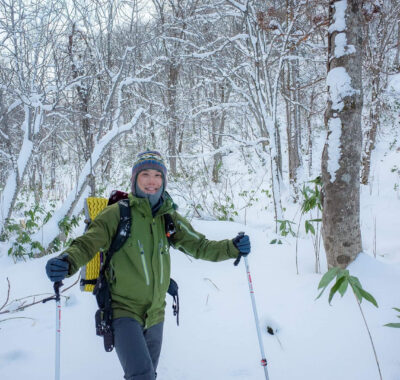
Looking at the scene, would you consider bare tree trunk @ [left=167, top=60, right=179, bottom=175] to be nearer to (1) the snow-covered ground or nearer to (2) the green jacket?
(1) the snow-covered ground

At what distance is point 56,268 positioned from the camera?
144cm

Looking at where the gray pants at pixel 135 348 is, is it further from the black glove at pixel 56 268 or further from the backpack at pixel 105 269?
the black glove at pixel 56 268

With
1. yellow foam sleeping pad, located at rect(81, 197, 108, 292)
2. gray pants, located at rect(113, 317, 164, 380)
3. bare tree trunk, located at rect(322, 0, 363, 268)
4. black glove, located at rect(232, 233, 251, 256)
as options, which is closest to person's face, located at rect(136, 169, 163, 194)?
yellow foam sleeping pad, located at rect(81, 197, 108, 292)

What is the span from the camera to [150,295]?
1.79 metres

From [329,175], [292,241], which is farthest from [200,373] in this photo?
[292,241]

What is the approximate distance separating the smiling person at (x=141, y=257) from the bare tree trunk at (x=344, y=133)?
4.37 ft

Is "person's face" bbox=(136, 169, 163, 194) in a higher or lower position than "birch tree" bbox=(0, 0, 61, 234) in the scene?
lower

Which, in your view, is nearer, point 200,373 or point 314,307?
point 200,373

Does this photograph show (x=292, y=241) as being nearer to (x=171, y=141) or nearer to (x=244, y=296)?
(x=244, y=296)

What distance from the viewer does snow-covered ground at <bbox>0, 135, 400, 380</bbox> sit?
6.79 ft

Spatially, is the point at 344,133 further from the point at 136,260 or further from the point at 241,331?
the point at 136,260

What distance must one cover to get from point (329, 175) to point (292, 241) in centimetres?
187

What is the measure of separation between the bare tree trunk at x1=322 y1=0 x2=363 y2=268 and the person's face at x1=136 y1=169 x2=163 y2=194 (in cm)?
179

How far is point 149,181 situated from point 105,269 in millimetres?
668
